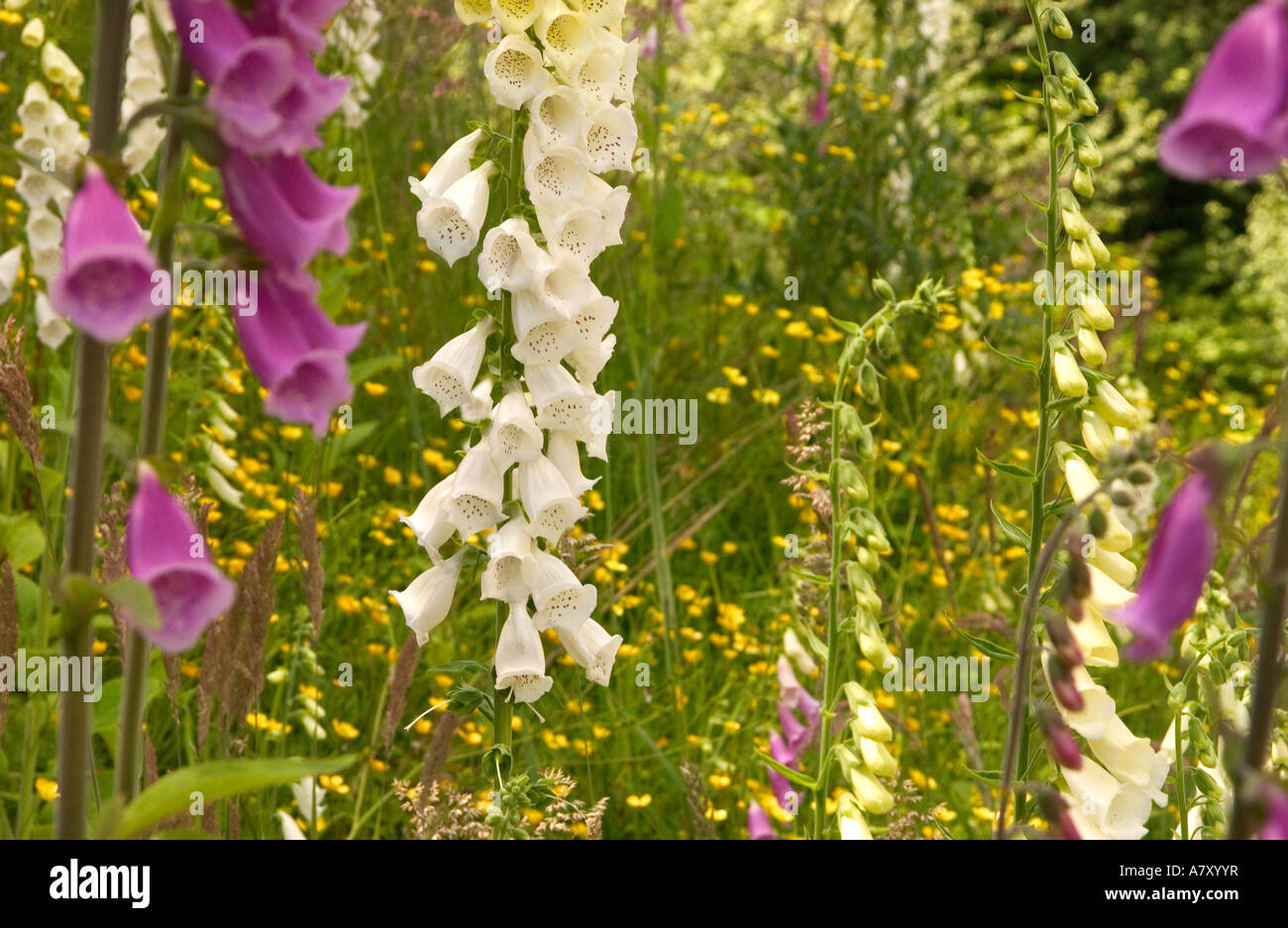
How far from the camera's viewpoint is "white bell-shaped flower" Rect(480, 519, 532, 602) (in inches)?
82.7

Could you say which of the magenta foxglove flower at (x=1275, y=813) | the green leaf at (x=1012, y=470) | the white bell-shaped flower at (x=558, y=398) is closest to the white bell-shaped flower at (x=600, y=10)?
the white bell-shaped flower at (x=558, y=398)

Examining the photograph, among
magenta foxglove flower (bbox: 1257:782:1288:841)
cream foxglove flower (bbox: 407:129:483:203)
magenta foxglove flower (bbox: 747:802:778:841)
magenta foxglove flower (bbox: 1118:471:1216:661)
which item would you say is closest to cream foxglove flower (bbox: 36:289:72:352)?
cream foxglove flower (bbox: 407:129:483:203)

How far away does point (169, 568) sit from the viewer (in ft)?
3.65

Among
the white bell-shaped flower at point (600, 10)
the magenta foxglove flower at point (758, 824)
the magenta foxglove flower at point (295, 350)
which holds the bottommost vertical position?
the magenta foxglove flower at point (758, 824)

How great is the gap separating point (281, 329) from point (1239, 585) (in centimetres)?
364

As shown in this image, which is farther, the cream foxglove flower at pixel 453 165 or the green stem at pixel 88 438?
the cream foxglove flower at pixel 453 165

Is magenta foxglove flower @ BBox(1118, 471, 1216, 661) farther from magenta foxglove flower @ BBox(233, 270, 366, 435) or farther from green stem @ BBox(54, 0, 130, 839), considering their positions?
green stem @ BBox(54, 0, 130, 839)

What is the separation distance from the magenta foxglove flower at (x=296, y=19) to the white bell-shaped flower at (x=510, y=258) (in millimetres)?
964

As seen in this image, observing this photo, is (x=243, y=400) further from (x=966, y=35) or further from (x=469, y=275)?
(x=966, y=35)

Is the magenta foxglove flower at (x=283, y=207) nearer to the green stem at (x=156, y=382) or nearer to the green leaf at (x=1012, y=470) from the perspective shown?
the green stem at (x=156, y=382)

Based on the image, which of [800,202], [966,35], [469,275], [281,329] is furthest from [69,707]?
[966,35]

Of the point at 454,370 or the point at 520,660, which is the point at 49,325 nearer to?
the point at 454,370

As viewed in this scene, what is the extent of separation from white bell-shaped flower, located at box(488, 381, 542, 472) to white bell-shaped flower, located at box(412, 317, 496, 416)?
0.28 feet

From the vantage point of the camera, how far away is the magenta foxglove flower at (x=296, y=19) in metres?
1.08
